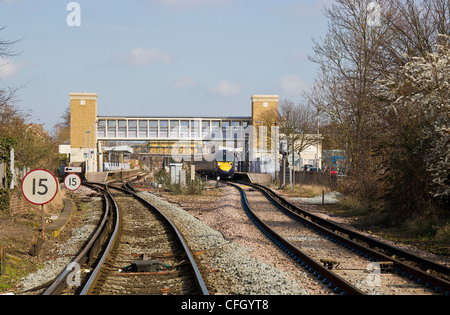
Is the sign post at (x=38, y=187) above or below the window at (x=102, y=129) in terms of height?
below

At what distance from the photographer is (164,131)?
79.8m

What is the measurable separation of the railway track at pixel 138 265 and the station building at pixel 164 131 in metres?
51.1

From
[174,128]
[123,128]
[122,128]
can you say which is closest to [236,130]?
[174,128]

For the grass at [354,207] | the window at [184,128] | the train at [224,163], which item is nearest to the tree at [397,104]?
the grass at [354,207]

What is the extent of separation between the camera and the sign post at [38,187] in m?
11.2

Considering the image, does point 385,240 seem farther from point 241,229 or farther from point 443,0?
point 443,0

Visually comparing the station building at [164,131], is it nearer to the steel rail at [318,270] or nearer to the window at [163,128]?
the window at [163,128]

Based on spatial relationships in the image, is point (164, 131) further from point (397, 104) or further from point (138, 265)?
point (138, 265)

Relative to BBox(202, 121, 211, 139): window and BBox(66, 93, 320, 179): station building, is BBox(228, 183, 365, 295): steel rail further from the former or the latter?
BBox(202, 121, 211, 139): window

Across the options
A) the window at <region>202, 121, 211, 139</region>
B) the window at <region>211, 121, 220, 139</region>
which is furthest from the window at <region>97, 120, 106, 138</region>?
the window at <region>211, 121, 220, 139</region>

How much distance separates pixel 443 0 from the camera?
706 inches

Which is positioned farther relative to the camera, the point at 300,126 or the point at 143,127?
the point at 143,127

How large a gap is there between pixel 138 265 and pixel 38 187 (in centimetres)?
356

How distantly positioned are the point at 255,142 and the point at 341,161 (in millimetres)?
44537
